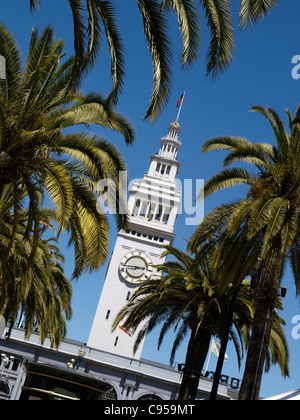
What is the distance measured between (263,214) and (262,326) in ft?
9.71

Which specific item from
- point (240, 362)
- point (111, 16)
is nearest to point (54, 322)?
point (240, 362)

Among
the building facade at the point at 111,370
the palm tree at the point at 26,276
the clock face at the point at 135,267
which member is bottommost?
the building facade at the point at 111,370

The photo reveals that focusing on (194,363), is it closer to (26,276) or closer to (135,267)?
(26,276)

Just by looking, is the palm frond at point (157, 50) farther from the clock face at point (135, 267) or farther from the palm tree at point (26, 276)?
the clock face at point (135, 267)

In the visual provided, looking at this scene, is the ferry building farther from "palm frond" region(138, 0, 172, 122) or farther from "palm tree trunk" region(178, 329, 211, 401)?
"palm frond" region(138, 0, 172, 122)

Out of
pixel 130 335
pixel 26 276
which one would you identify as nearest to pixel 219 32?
pixel 26 276

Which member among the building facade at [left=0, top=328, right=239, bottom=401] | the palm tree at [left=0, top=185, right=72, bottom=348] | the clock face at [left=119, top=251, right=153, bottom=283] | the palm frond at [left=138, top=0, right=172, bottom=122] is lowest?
the building facade at [left=0, top=328, right=239, bottom=401]

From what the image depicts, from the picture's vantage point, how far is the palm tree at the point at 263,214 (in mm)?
15352

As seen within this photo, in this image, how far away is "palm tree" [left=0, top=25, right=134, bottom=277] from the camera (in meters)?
13.8

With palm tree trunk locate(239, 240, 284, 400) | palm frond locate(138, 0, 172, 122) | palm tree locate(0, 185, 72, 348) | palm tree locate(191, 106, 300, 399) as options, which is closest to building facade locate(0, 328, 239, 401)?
palm tree locate(0, 185, 72, 348)

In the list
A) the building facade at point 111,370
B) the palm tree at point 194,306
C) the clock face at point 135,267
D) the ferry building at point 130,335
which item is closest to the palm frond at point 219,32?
the palm tree at point 194,306

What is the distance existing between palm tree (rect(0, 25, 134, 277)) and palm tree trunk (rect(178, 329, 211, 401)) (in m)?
7.52

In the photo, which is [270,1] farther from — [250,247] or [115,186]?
[250,247]

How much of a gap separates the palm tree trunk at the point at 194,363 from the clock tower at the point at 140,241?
39855 mm
